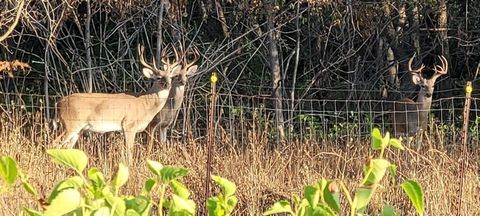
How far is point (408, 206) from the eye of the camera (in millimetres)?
6262

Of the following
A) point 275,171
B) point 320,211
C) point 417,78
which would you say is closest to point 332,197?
point 320,211

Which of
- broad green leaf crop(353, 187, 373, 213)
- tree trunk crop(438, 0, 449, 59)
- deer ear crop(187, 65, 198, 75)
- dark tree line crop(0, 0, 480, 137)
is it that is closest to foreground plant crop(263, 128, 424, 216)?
broad green leaf crop(353, 187, 373, 213)

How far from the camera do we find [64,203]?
174 centimetres

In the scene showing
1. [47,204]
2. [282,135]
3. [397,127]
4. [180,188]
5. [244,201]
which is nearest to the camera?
[47,204]

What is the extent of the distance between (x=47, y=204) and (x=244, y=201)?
4466 millimetres

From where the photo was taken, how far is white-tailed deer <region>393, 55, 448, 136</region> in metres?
11.7

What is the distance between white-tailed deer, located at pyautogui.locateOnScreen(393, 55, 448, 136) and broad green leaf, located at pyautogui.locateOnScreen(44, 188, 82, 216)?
9610 millimetres

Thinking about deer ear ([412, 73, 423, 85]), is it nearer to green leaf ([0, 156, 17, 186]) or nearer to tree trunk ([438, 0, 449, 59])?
tree trunk ([438, 0, 449, 59])

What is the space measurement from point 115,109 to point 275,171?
14.9 feet

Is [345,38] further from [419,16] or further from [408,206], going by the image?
[408,206]

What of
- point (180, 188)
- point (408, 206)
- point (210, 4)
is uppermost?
point (210, 4)

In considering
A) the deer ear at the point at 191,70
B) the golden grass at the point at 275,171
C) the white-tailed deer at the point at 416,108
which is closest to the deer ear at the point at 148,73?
the deer ear at the point at 191,70

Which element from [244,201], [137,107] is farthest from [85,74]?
[244,201]

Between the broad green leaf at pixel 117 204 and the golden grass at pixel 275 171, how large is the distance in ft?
12.1
